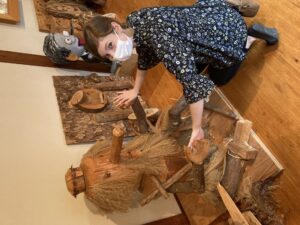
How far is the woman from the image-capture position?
4.03ft

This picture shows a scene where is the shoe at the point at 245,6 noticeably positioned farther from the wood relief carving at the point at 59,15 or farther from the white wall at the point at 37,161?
the wood relief carving at the point at 59,15

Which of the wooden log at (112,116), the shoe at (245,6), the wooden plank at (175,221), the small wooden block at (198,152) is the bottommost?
the wooden plank at (175,221)

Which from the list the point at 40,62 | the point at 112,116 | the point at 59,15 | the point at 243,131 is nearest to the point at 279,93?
Result: the point at 243,131

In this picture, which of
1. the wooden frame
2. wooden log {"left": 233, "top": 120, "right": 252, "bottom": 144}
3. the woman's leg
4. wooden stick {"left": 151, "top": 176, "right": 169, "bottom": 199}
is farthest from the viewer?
the wooden frame

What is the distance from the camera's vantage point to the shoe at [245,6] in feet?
4.72

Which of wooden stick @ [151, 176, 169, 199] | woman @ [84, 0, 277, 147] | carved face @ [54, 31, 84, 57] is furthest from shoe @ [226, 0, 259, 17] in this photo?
carved face @ [54, 31, 84, 57]

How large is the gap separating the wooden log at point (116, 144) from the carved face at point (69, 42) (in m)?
1.08

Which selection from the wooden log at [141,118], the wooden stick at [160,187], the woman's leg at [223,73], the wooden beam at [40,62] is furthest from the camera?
the wooden beam at [40,62]

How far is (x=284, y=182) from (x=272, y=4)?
80cm

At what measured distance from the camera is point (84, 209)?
1.54 metres

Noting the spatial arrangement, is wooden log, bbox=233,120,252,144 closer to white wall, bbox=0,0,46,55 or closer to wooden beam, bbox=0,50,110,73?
wooden beam, bbox=0,50,110,73

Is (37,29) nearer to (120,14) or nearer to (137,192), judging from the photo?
(120,14)

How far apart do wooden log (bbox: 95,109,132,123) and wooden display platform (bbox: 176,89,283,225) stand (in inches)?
23.4

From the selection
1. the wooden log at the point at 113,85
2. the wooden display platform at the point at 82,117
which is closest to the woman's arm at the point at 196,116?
the wooden display platform at the point at 82,117
